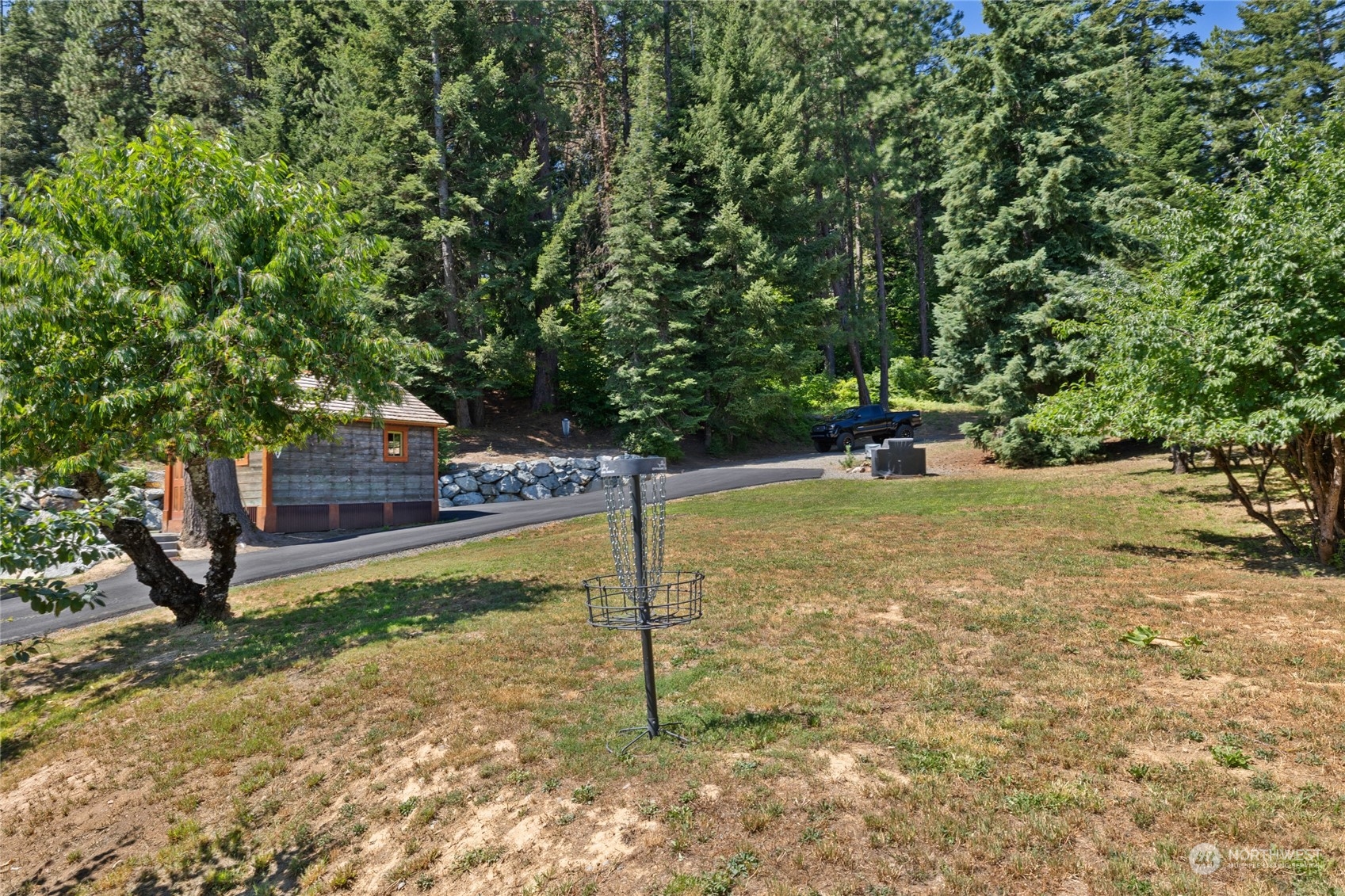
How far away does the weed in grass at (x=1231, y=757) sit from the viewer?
443 centimetres

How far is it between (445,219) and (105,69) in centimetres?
2091

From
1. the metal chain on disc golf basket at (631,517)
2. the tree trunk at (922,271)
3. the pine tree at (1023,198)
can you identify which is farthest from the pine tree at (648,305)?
→ the metal chain on disc golf basket at (631,517)

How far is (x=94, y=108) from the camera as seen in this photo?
107ft

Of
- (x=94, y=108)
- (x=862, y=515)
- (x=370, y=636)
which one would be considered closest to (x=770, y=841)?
(x=370, y=636)

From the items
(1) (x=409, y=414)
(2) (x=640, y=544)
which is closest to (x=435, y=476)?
(1) (x=409, y=414)

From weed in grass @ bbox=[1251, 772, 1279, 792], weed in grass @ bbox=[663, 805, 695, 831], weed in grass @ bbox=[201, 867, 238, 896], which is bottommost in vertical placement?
weed in grass @ bbox=[201, 867, 238, 896]

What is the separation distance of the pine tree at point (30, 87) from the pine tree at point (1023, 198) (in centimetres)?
4158

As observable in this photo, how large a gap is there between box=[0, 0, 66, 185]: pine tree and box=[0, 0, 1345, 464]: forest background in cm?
15

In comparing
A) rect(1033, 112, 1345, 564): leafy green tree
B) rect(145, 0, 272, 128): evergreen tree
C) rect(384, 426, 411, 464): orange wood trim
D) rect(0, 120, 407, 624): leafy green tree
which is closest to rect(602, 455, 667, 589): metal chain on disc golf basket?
rect(0, 120, 407, 624): leafy green tree

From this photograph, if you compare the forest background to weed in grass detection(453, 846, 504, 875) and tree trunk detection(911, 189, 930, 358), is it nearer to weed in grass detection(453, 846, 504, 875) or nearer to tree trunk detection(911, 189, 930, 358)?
tree trunk detection(911, 189, 930, 358)

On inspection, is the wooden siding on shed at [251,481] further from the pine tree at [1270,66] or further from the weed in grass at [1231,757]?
the pine tree at [1270,66]

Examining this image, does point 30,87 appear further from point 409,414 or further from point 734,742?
point 734,742

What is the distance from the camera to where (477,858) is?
435 cm

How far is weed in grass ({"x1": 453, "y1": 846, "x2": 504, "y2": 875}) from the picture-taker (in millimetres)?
4297
